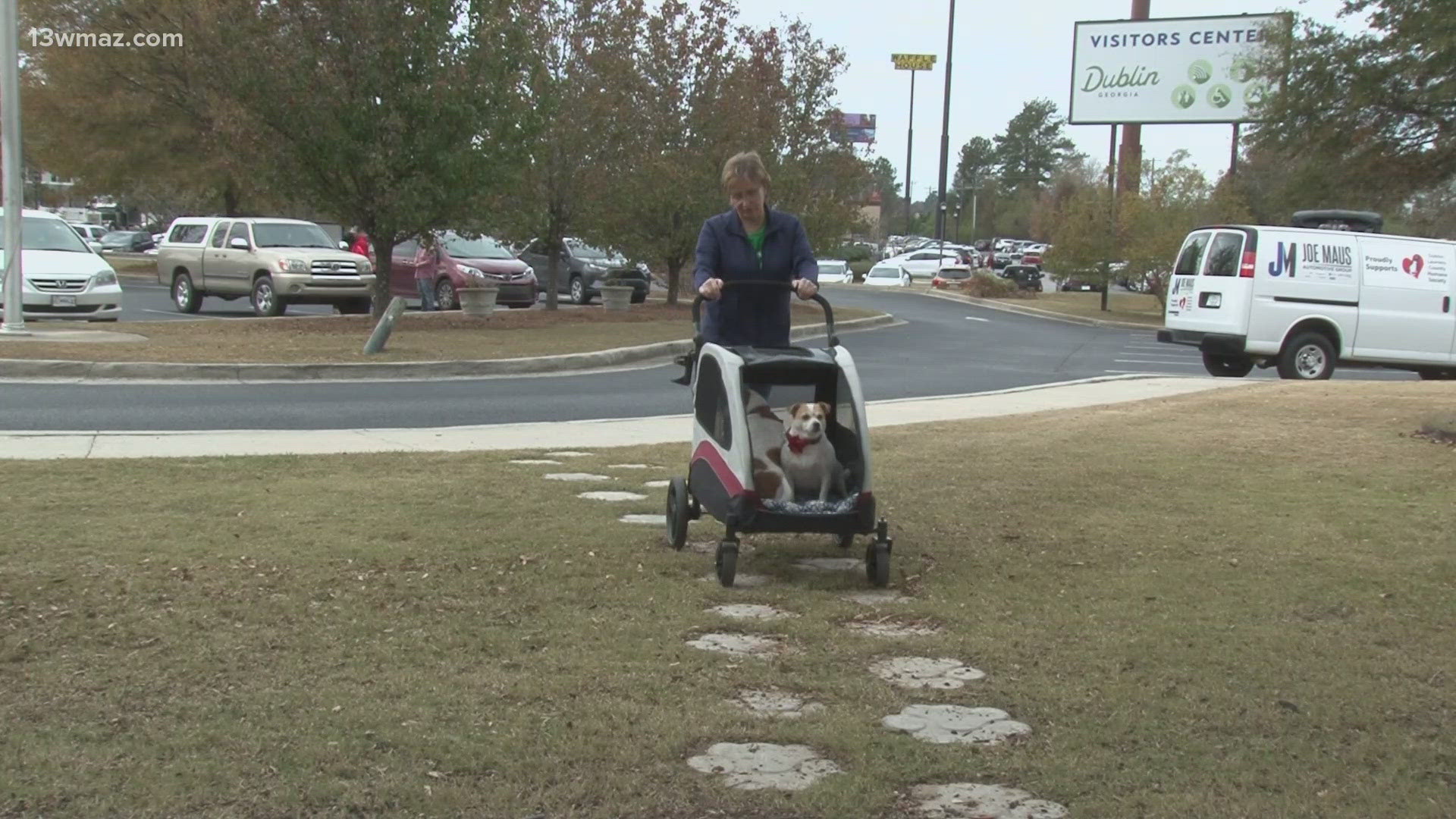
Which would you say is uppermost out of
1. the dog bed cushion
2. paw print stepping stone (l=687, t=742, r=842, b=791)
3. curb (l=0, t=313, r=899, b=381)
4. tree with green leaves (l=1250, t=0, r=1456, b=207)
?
tree with green leaves (l=1250, t=0, r=1456, b=207)

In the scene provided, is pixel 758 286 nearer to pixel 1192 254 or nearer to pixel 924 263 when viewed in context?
pixel 1192 254

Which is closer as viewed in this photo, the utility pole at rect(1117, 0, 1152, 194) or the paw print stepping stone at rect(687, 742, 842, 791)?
the paw print stepping stone at rect(687, 742, 842, 791)

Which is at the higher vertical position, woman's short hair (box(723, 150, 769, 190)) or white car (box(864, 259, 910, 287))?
woman's short hair (box(723, 150, 769, 190))

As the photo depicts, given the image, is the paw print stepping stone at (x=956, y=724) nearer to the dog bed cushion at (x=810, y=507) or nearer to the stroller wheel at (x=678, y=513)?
the dog bed cushion at (x=810, y=507)

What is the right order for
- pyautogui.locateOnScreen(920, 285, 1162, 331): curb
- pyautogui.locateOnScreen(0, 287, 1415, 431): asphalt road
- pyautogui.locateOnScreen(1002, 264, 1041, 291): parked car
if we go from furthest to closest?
1. pyautogui.locateOnScreen(1002, 264, 1041, 291): parked car
2. pyautogui.locateOnScreen(920, 285, 1162, 331): curb
3. pyautogui.locateOnScreen(0, 287, 1415, 431): asphalt road

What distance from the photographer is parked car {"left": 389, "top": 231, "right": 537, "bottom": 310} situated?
26.8 meters

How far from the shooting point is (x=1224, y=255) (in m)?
18.2

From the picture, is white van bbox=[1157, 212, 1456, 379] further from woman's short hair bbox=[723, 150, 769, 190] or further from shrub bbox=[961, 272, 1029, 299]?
shrub bbox=[961, 272, 1029, 299]

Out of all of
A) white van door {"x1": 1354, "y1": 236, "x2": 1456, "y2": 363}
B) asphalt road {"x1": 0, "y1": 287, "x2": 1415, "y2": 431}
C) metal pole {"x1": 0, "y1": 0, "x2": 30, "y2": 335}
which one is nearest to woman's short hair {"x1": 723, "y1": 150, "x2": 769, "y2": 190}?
asphalt road {"x1": 0, "y1": 287, "x2": 1415, "y2": 431}

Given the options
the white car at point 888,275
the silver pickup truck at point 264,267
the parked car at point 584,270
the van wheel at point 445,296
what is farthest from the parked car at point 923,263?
the silver pickup truck at point 264,267

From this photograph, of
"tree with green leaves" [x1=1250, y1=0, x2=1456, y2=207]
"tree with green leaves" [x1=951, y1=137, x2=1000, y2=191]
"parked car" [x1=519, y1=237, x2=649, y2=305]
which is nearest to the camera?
"tree with green leaves" [x1=1250, y1=0, x2=1456, y2=207]

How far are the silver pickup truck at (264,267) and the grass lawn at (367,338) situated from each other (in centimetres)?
147

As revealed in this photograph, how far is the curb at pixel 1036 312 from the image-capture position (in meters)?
33.6

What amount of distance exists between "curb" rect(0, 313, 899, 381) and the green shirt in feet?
29.8
